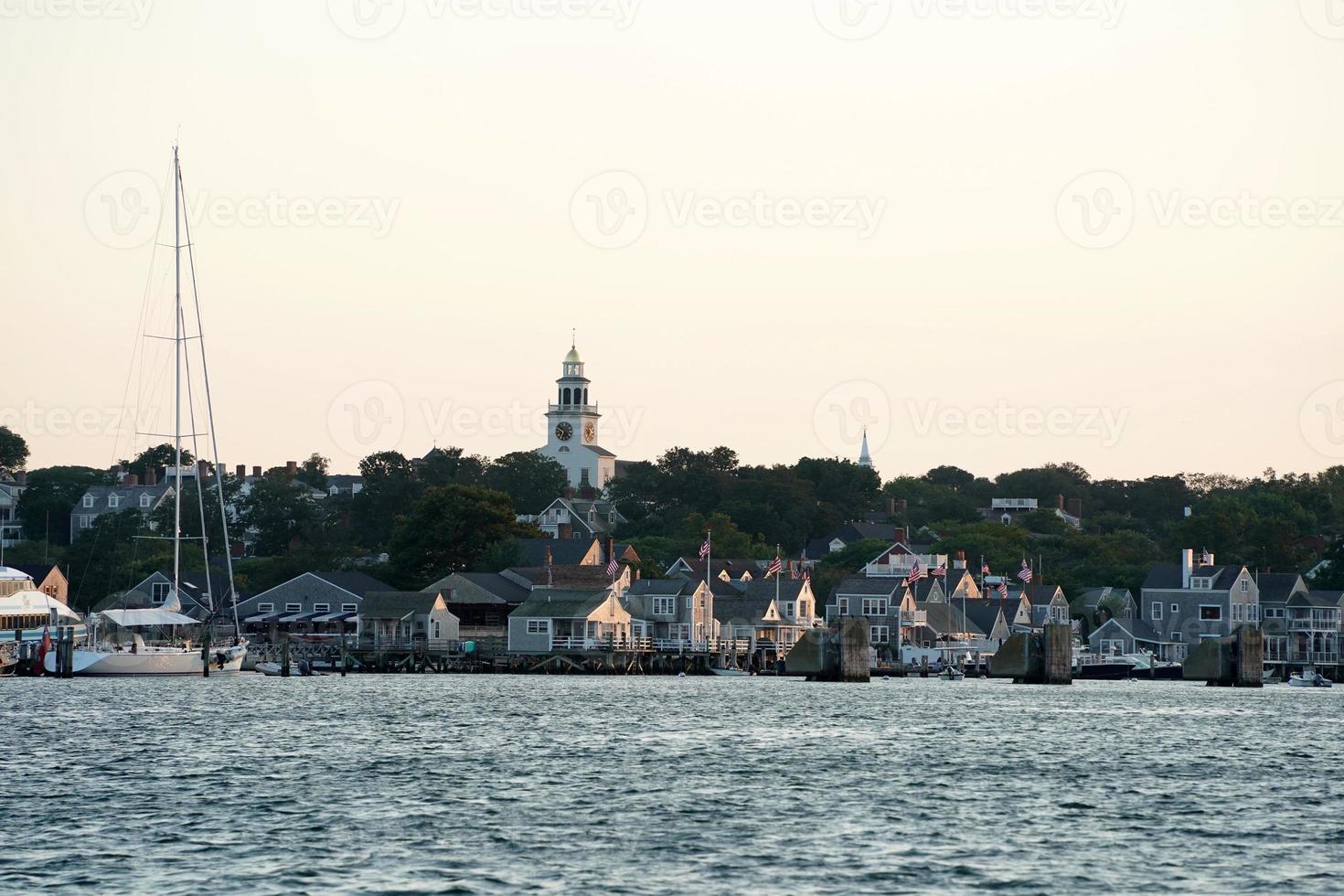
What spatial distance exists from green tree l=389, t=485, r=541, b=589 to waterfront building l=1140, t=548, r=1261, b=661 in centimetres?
5480

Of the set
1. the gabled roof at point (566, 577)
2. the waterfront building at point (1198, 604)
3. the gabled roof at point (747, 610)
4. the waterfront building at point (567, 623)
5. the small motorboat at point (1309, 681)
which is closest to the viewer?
the small motorboat at point (1309, 681)

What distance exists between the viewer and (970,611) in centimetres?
15512

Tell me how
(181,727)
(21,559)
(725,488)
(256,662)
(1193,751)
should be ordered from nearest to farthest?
(1193,751)
(181,727)
(256,662)
(21,559)
(725,488)

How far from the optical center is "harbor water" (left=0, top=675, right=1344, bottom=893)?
34844 millimetres

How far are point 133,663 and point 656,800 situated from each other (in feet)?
230

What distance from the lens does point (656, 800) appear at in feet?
150

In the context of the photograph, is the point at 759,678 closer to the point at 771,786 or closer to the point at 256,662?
the point at 256,662

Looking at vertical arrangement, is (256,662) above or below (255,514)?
below

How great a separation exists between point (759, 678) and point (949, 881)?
93.7 metres

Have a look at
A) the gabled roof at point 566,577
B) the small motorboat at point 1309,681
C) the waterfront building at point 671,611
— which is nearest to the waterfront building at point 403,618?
the gabled roof at point 566,577

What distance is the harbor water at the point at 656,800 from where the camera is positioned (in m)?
34.8

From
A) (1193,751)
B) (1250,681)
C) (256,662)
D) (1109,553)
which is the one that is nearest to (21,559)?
(256,662)

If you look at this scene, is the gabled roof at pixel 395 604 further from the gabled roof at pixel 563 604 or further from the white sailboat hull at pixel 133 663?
the white sailboat hull at pixel 133 663

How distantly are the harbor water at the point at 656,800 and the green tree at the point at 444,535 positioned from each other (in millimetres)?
68645
